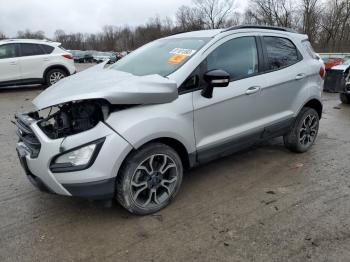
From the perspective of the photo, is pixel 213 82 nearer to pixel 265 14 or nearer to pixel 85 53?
pixel 85 53

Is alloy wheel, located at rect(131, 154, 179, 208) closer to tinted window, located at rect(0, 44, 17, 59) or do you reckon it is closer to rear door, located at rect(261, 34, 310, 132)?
rear door, located at rect(261, 34, 310, 132)

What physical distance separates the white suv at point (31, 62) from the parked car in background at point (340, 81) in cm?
852

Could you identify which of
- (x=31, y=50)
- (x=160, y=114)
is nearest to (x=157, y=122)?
(x=160, y=114)

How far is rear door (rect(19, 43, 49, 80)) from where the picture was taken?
11.1 m

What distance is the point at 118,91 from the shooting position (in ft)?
9.82

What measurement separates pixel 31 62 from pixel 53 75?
80 cm

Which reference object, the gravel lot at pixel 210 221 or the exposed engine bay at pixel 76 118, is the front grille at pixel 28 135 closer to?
the exposed engine bay at pixel 76 118

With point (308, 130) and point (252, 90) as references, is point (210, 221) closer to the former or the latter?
point (252, 90)

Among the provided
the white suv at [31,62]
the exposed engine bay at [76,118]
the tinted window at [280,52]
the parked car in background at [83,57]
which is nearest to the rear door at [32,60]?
the white suv at [31,62]

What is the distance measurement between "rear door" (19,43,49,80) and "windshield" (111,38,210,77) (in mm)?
7818

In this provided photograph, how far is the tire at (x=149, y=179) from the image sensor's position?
3.14 m

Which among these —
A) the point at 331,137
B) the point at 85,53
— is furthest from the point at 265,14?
the point at 331,137

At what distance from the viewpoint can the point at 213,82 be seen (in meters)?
3.40

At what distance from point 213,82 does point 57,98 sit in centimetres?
147
